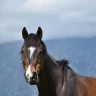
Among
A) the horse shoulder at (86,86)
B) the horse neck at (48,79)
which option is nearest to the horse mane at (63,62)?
the horse neck at (48,79)

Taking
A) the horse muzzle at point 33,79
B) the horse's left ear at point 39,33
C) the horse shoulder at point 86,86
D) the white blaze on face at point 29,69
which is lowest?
the horse shoulder at point 86,86

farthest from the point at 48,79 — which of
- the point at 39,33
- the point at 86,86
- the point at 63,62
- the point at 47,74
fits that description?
the point at 39,33

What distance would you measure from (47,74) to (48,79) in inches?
7.7

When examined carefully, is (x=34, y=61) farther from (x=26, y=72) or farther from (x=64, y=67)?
(x=64, y=67)

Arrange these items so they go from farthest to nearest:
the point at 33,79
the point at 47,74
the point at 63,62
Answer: the point at 63,62
the point at 47,74
the point at 33,79

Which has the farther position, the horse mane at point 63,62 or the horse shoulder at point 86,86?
the horse mane at point 63,62

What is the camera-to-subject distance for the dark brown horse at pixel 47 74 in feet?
59.3

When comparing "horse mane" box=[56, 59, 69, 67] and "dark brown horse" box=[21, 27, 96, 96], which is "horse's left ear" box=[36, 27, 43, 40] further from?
"horse mane" box=[56, 59, 69, 67]

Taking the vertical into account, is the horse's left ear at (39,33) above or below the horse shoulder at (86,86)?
above

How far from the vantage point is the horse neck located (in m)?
19.1

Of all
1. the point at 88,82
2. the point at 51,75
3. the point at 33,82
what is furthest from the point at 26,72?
the point at 88,82

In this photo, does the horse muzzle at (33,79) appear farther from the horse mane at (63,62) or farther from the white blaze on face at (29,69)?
the horse mane at (63,62)

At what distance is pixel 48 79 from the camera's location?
19.3 meters

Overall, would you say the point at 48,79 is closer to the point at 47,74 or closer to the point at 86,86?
the point at 47,74
